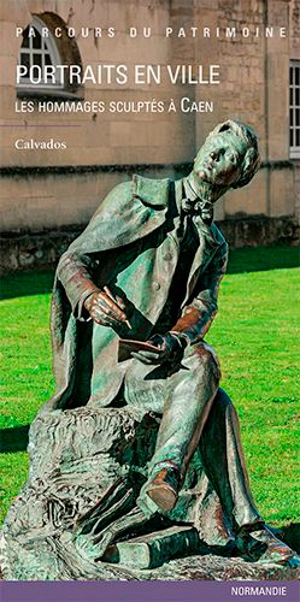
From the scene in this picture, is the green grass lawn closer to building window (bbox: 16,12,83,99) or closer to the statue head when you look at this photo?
the statue head

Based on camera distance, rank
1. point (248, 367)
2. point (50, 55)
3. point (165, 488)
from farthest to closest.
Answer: point (50, 55)
point (248, 367)
point (165, 488)

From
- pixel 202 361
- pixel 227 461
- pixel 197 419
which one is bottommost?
pixel 227 461

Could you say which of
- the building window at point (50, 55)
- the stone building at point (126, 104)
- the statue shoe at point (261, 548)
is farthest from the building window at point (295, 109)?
the statue shoe at point (261, 548)

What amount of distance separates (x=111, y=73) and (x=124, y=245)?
17640mm

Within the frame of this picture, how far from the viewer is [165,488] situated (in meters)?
6.65

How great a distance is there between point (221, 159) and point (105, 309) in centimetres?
83

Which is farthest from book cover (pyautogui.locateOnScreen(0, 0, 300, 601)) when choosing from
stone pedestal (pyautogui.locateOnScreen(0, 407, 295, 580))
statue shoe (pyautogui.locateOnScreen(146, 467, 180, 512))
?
statue shoe (pyautogui.locateOnScreen(146, 467, 180, 512))

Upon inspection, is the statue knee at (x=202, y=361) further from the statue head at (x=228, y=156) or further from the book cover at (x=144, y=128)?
the book cover at (x=144, y=128)

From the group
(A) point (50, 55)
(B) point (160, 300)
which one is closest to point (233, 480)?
(B) point (160, 300)

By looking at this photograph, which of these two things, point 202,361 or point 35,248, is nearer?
point 202,361

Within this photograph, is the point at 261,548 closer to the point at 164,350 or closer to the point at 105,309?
the point at 164,350

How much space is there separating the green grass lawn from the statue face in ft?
7.82

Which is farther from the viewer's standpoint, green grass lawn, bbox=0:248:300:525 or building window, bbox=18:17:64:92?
building window, bbox=18:17:64:92

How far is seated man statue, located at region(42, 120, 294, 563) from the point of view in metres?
7.08
